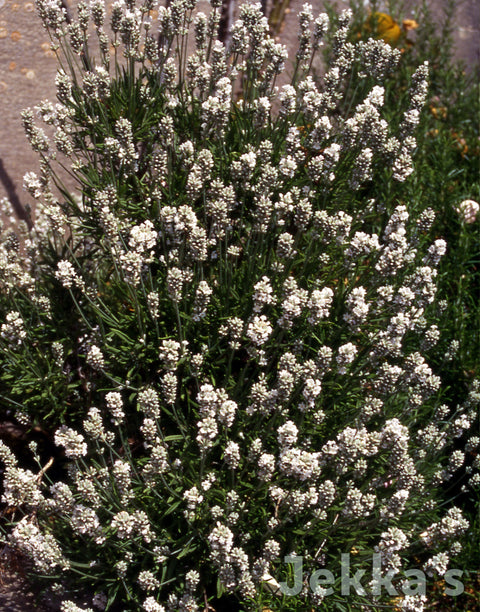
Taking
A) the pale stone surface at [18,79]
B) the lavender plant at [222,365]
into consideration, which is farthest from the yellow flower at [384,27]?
the pale stone surface at [18,79]

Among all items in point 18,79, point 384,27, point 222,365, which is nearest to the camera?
point 222,365

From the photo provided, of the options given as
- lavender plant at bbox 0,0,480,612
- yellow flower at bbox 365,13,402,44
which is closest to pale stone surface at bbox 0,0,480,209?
lavender plant at bbox 0,0,480,612

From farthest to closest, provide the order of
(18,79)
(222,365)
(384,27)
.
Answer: (384,27), (18,79), (222,365)

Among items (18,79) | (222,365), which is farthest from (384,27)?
(222,365)

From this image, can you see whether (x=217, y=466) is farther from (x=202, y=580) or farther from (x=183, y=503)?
(x=202, y=580)

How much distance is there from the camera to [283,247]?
303 cm

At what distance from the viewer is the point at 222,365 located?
11.9ft

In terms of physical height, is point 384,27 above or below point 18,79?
above

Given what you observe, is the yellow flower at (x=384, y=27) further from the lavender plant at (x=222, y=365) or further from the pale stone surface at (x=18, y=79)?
the pale stone surface at (x=18, y=79)

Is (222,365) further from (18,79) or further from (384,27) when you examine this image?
(384,27)

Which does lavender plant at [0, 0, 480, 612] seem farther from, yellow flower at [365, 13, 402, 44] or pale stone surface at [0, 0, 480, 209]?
yellow flower at [365, 13, 402, 44]

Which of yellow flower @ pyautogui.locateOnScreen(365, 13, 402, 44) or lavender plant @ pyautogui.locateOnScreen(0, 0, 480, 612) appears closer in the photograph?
lavender plant @ pyautogui.locateOnScreen(0, 0, 480, 612)

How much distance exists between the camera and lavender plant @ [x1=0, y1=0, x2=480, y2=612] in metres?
2.83

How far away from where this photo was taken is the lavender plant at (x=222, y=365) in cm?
283
